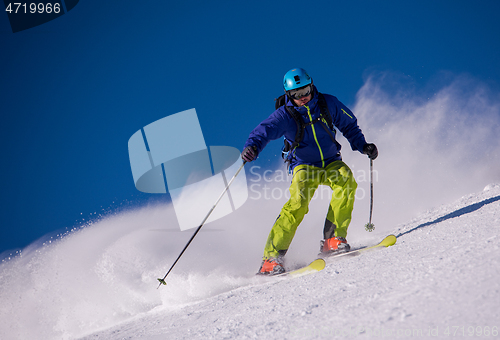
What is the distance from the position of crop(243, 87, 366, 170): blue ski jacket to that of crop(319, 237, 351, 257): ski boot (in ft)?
3.39

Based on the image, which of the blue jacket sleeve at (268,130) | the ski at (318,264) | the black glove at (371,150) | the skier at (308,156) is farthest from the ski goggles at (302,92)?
the ski at (318,264)

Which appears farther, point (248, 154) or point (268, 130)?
point (268, 130)

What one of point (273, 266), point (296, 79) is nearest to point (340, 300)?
point (273, 266)

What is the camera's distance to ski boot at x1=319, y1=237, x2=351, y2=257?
3.48 meters

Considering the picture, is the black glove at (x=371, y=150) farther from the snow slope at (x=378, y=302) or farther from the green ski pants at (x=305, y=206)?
the snow slope at (x=378, y=302)

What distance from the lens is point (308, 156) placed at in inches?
160

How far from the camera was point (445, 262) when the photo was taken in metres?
1.87

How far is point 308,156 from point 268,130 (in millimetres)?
702

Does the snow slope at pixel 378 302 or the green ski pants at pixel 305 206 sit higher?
the green ski pants at pixel 305 206

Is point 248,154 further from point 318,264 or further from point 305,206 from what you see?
point 318,264

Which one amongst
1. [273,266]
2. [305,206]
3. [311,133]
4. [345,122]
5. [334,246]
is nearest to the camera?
[273,266]

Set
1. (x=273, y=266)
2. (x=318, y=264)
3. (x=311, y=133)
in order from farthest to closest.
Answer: (x=311, y=133) → (x=273, y=266) → (x=318, y=264)

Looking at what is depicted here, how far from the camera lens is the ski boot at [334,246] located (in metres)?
3.48

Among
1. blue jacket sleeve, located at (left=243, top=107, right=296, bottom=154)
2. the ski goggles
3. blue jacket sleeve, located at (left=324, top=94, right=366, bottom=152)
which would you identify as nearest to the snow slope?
blue jacket sleeve, located at (left=324, top=94, right=366, bottom=152)
